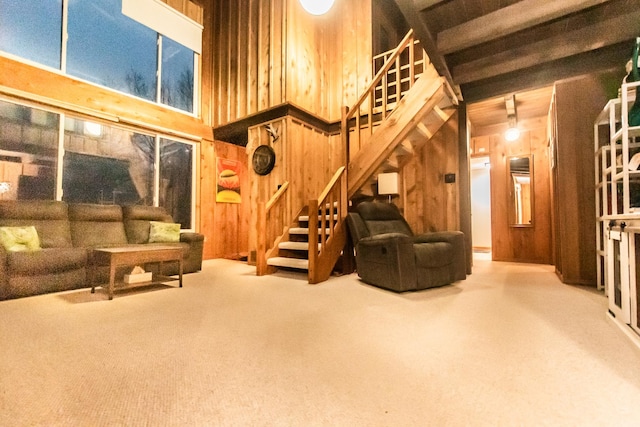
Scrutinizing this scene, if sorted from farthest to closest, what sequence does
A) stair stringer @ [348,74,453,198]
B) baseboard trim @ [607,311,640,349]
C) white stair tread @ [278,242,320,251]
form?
white stair tread @ [278,242,320,251]
stair stringer @ [348,74,453,198]
baseboard trim @ [607,311,640,349]

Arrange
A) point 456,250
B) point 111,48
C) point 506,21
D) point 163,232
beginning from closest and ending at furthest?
point 506,21
point 456,250
point 163,232
point 111,48

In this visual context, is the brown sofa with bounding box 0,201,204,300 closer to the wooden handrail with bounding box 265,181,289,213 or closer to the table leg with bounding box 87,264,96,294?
the table leg with bounding box 87,264,96,294

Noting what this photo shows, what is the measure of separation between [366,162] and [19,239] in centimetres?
409

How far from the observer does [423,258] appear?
290 centimetres

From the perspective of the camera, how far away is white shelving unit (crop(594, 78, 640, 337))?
1.80 m

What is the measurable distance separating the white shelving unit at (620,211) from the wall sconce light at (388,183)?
2.19 metres

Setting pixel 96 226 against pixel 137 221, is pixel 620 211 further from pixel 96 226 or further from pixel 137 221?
pixel 96 226

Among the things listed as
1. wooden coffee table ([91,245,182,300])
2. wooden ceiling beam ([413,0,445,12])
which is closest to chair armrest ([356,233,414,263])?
wooden ceiling beam ([413,0,445,12])

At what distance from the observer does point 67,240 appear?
3.45m

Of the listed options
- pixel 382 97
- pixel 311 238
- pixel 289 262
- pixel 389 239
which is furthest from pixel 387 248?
pixel 382 97

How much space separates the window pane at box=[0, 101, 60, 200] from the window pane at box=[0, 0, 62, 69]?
2.53ft

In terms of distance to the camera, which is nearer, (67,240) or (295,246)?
(67,240)

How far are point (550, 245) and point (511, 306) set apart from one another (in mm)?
3550

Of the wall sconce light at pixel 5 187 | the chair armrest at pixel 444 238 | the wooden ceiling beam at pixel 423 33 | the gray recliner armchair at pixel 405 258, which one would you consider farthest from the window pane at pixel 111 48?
the chair armrest at pixel 444 238
